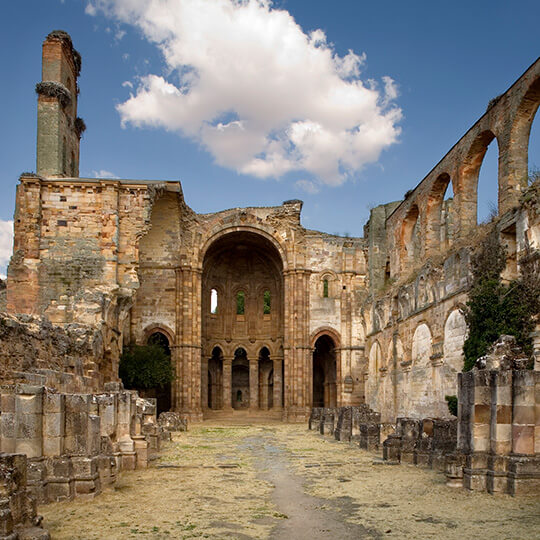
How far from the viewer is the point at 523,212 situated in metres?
14.2

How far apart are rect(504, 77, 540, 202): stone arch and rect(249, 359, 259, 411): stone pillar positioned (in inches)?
822

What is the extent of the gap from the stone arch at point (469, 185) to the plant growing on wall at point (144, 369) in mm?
14655

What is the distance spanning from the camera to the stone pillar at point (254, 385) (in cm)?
3431

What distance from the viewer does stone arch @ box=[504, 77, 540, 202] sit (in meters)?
16.8

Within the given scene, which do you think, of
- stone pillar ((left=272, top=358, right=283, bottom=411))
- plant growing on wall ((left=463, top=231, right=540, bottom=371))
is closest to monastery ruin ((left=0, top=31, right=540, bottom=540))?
stone pillar ((left=272, top=358, right=283, bottom=411))

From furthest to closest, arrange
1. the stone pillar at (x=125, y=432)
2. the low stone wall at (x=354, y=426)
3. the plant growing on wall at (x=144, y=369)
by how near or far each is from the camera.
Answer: the plant growing on wall at (x=144, y=369), the low stone wall at (x=354, y=426), the stone pillar at (x=125, y=432)

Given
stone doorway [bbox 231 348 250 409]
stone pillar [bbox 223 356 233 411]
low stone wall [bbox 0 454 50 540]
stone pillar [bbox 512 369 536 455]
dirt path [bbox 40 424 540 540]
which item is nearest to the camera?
low stone wall [bbox 0 454 50 540]

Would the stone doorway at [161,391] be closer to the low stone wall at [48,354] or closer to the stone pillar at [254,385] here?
the stone pillar at [254,385]

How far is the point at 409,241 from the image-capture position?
2748 centimetres

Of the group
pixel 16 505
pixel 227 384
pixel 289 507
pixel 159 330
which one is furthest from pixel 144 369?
pixel 16 505

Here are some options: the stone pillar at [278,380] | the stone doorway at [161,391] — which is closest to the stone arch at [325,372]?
the stone pillar at [278,380]

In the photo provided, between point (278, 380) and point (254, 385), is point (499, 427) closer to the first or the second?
point (278, 380)

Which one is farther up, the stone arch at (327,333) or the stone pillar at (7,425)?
the stone arch at (327,333)

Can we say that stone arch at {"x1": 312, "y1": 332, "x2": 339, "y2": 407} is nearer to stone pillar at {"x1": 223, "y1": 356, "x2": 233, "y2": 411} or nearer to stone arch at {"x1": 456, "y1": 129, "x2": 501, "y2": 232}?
stone pillar at {"x1": 223, "y1": 356, "x2": 233, "y2": 411}
